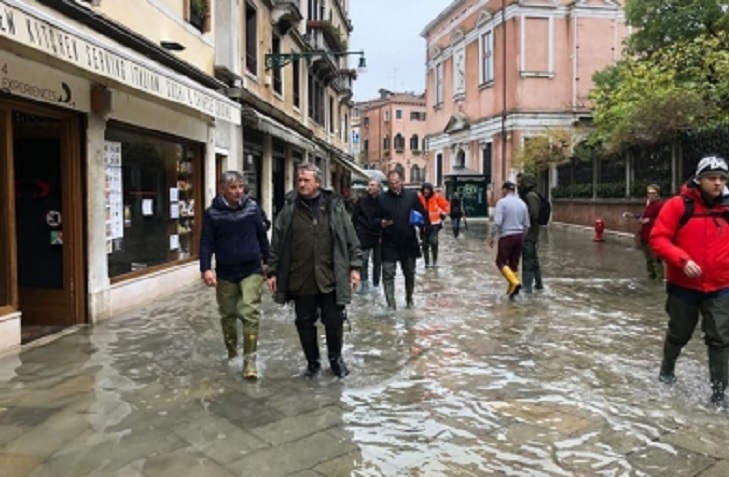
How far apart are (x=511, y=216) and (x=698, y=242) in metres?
4.67

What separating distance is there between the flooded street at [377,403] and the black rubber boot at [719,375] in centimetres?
13

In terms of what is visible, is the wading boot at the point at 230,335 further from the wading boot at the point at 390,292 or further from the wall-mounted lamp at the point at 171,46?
the wall-mounted lamp at the point at 171,46

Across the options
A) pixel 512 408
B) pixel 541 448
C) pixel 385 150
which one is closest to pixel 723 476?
pixel 541 448

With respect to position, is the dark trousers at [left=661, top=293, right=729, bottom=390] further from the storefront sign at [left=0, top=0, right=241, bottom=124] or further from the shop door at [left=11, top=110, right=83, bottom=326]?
the shop door at [left=11, top=110, right=83, bottom=326]

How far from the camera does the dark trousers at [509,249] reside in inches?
376

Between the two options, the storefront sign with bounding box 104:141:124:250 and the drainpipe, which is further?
the drainpipe

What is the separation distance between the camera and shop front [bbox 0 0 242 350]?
6.37 m

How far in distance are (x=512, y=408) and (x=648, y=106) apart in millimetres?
15283

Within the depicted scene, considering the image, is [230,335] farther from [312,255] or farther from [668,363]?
[668,363]

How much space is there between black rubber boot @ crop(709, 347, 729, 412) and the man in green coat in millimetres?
2694

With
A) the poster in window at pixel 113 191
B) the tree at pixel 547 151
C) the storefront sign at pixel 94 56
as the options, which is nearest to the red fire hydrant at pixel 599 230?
the tree at pixel 547 151

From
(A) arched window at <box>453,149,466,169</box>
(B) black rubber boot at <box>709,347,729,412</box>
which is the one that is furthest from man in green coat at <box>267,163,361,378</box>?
(A) arched window at <box>453,149,466,169</box>

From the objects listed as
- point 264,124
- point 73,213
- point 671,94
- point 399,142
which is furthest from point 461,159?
point 73,213

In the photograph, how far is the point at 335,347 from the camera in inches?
223
